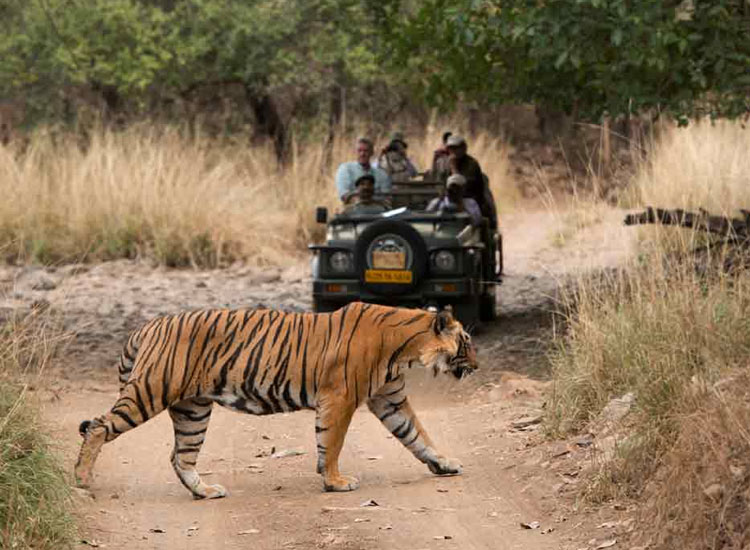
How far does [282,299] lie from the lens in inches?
600

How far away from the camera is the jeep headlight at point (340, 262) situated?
11.8 meters

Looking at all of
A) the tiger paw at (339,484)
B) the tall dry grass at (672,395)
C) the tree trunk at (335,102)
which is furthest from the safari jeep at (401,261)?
the tree trunk at (335,102)

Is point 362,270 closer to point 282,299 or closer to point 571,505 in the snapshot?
point 282,299

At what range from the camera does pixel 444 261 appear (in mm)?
11688

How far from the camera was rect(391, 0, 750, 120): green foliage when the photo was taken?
9953 mm

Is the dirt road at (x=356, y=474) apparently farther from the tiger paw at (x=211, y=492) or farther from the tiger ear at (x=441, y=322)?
the tiger ear at (x=441, y=322)

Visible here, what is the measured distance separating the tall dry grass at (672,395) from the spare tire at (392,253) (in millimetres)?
2076

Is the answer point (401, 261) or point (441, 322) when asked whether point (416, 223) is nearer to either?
point (401, 261)

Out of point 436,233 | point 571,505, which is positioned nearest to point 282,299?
point 436,233

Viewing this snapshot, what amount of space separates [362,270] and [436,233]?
0.81 meters

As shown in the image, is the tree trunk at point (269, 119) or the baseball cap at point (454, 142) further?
the tree trunk at point (269, 119)

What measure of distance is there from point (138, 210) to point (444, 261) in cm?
711

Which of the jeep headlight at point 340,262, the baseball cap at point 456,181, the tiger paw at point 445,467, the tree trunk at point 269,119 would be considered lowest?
the tiger paw at point 445,467

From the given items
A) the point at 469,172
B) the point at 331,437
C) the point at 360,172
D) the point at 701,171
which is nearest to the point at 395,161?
the point at 360,172
